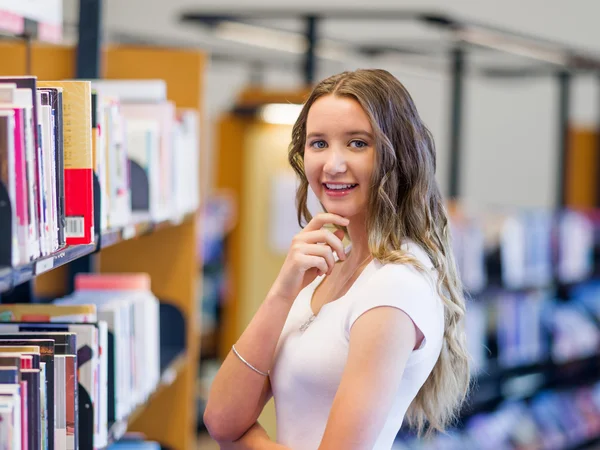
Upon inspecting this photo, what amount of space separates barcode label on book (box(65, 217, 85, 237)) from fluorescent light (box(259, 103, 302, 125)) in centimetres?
362

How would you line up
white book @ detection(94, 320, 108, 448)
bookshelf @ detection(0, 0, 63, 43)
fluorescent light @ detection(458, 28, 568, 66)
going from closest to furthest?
white book @ detection(94, 320, 108, 448), bookshelf @ detection(0, 0, 63, 43), fluorescent light @ detection(458, 28, 568, 66)

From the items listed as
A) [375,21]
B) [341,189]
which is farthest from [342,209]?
[375,21]

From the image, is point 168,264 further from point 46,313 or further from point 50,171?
point 50,171

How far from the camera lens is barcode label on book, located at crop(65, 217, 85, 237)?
1.67 meters

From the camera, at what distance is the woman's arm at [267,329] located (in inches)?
66.9

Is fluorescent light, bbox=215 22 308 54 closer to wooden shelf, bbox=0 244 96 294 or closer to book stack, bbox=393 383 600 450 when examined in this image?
book stack, bbox=393 383 600 450

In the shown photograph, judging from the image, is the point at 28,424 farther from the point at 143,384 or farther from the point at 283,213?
the point at 283,213

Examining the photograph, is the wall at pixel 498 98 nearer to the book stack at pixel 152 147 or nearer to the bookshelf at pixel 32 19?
the book stack at pixel 152 147

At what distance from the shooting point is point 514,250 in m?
4.86

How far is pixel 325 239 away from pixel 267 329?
208 mm

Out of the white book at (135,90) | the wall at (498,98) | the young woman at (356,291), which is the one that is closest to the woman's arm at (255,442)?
the young woman at (356,291)

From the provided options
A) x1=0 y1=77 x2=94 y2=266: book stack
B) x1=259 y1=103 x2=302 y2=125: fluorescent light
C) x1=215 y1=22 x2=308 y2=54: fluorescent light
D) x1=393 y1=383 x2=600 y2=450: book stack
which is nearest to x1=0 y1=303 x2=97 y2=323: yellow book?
x1=0 y1=77 x2=94 y2=266: book stack

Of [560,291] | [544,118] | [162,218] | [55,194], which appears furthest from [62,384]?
[544,118]

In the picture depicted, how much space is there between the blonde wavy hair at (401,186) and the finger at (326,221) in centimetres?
6
